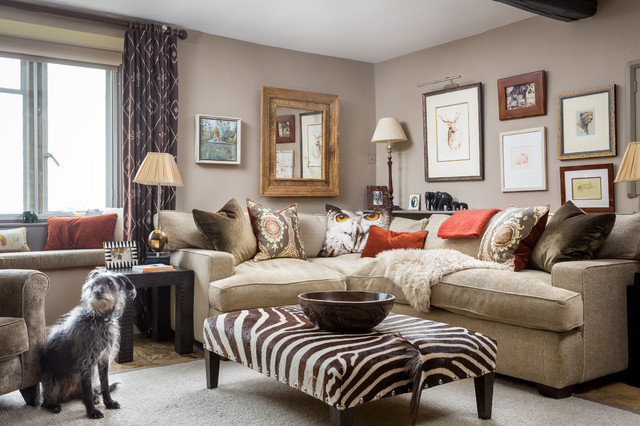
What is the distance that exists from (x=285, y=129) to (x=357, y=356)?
3.40 metres

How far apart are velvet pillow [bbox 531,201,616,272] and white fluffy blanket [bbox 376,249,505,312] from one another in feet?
0.92

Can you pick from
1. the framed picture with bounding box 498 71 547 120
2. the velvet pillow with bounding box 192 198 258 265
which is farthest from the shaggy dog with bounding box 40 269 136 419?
the framed picture with bounding box 498 71 547 120

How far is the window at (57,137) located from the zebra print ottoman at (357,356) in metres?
2.43

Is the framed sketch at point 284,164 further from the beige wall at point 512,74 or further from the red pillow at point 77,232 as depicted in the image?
the red pillow at point 77,232

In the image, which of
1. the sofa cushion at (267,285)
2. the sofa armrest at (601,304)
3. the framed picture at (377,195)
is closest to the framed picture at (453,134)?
the framed picture at (377,195)

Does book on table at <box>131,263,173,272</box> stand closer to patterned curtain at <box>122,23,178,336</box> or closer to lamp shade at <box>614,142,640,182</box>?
patterned curtain at <box>122,23,178,336</box>

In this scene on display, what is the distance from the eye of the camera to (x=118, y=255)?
11.9 ft

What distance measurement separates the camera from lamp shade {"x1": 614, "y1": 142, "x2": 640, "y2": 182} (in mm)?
3137

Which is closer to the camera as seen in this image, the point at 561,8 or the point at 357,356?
the point at 357,356

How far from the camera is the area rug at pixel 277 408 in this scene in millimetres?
2340

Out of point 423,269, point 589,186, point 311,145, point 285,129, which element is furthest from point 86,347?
point 589,186

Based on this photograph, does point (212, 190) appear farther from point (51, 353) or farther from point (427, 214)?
point (51, 353)

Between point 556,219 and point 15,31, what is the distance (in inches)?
153

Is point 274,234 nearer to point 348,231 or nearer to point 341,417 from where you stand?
point 348,231
